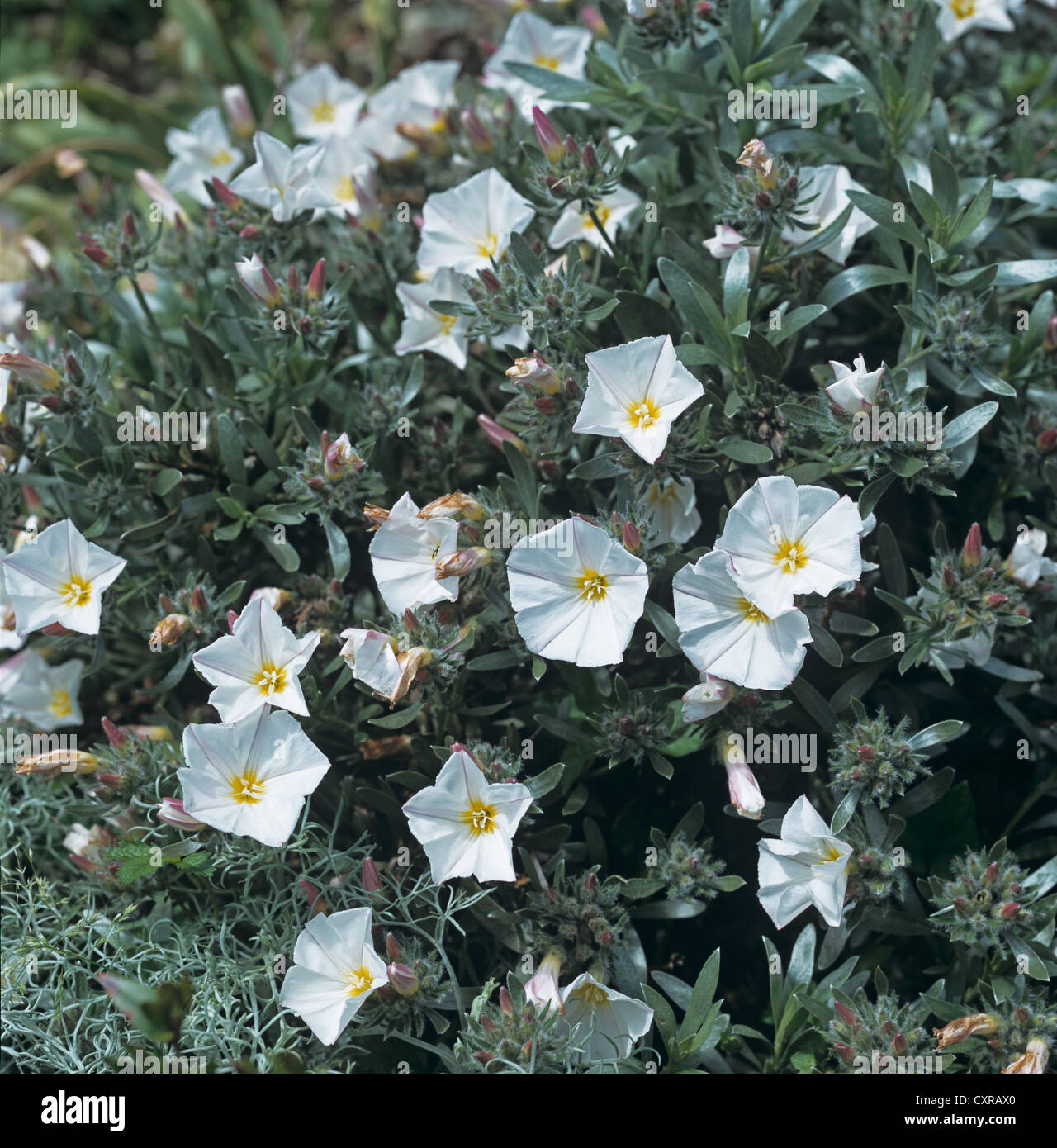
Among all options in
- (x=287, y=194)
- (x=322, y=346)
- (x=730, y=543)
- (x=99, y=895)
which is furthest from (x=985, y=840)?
(x=287, y=194)

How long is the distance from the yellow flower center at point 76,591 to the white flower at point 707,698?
41.3 inches

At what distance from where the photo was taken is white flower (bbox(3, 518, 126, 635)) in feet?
6.09

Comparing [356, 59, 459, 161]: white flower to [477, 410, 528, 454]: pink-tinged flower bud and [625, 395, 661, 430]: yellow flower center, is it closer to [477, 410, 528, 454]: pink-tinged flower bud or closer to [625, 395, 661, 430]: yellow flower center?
[477, 410, 528, 454]: pink-tinged flower bud

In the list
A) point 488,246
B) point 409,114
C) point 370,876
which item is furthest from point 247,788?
point 409,114

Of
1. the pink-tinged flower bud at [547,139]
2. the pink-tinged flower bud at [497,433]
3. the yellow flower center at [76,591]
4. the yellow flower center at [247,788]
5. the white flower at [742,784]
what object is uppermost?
the pink-tinged flower bud at [547,139]

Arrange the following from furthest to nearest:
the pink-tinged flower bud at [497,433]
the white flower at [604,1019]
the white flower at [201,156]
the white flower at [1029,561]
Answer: the white flower at [201,156], the pink-tinged flower bud at [497,433], the white flower at [1029,561], the white flower at [604,1019]

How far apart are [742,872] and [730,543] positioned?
2.34 ft

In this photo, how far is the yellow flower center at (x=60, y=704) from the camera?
2123 mm

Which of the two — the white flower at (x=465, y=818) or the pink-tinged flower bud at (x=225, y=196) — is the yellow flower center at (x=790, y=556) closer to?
the white flower at (x=465, y=818)

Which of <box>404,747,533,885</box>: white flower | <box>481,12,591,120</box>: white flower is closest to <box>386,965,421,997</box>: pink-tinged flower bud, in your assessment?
<box>404,747,533,885</box>: white flower

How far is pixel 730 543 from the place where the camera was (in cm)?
166

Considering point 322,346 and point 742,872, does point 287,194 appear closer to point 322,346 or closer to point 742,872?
point 322,346

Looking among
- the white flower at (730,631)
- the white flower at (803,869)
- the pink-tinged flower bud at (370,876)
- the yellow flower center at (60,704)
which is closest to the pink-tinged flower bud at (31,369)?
the yellow flower center at (60,704)

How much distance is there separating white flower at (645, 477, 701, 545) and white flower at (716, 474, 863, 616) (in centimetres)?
20
